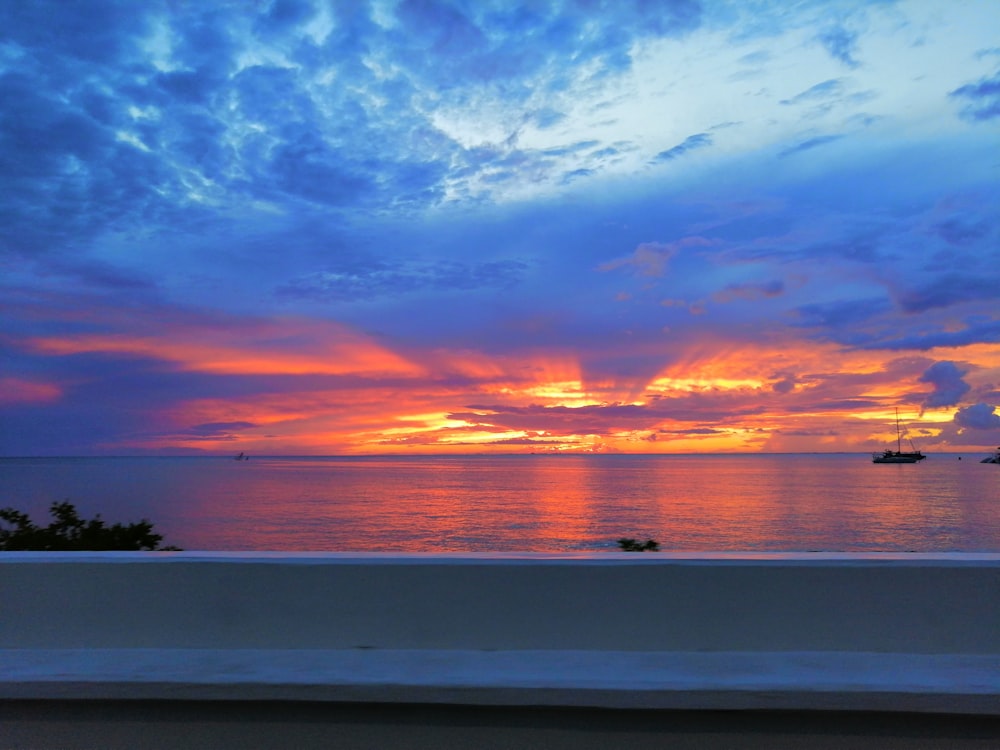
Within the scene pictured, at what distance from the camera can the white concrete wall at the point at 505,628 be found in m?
4.33

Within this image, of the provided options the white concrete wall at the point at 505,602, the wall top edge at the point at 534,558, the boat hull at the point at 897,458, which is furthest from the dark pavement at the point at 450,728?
the boat hull at the point at 897,458

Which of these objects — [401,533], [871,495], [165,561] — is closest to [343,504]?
[401,533]

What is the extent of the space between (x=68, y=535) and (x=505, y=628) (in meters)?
7.92

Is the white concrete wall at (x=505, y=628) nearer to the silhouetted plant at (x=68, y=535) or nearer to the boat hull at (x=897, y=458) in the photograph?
the silhouetted plant at (x=68, y=535)

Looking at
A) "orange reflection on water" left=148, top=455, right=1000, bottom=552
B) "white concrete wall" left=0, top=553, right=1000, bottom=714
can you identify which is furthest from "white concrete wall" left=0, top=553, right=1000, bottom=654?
"orange reflection on water" left=148, top=455, right=1000, bottom=552

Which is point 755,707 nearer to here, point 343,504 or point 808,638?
point 808,638

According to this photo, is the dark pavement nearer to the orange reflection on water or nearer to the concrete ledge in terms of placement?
the concrete ledge

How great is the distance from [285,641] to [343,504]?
6017 centimetres

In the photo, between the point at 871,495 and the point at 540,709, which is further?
the point at 871,495

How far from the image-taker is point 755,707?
4.14m

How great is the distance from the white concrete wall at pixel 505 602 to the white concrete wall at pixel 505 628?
0.04 feet

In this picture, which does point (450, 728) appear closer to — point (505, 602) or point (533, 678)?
point (533, 678)

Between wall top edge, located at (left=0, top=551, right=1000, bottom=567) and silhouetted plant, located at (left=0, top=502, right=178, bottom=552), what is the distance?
4.98 meters

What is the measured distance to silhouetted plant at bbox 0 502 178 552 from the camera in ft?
31.2
